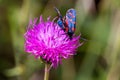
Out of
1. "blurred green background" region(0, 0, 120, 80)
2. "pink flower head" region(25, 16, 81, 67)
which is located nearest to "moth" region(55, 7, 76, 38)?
"pink flower head" region(25, 16, 81, 67)

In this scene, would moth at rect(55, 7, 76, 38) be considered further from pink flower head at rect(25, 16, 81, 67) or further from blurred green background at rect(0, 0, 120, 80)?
blurred green background at rect(0, 0, 120, 80)

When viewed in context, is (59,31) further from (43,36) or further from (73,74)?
(73,74)

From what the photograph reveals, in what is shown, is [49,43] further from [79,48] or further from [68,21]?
[79,48]

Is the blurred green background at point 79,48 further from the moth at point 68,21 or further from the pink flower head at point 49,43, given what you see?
the moth at point 68,21

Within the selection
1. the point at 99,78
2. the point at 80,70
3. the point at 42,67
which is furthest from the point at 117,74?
the point at 42,67

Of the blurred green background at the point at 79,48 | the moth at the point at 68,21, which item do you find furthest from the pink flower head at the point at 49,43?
the blurred green background at the point at 79,48

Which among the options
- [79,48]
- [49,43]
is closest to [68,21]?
[49,43]
